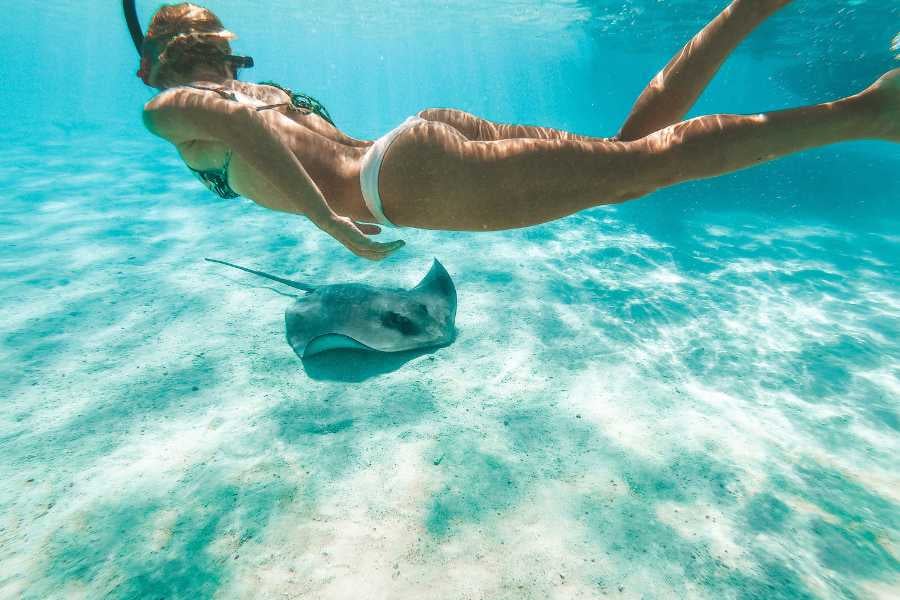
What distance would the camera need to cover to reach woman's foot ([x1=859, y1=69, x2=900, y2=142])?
2.06 m

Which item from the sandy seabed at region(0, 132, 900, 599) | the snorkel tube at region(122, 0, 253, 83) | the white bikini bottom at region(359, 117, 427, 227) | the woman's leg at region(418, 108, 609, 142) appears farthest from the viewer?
the woman's leg at region(418, 108, 609, 142)

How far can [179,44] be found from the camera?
8.19ft

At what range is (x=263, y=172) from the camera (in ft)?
6.88

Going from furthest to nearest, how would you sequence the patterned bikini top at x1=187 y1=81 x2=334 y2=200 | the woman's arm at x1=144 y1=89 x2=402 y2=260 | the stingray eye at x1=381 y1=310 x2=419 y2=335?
the stingray eye at x1=381 y1=310 x2=419 y2=335
the patterned bikini top at x1=187 y1=81 x2=334 y2=200
the woman's arm at x1=144 y1=89 x2=402 y2=260

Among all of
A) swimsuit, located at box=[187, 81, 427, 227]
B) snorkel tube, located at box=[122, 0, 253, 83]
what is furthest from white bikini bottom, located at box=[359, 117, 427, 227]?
snorkel tube, located at box=[122, 0, 253, 83]

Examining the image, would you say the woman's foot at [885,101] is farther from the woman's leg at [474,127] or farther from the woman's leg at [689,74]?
the woman's leg at [474,127]

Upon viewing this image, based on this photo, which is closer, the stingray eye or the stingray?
the stingray

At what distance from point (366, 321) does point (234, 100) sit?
2.89 m

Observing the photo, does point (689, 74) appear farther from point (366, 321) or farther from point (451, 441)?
point (366, 321)

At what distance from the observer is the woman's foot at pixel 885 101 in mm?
2064

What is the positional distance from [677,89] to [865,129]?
3.41 ft

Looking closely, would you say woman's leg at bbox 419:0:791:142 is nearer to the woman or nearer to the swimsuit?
the woman

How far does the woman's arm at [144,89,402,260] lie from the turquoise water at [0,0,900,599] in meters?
2.42

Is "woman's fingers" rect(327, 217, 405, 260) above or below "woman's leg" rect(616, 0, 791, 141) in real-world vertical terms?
below
